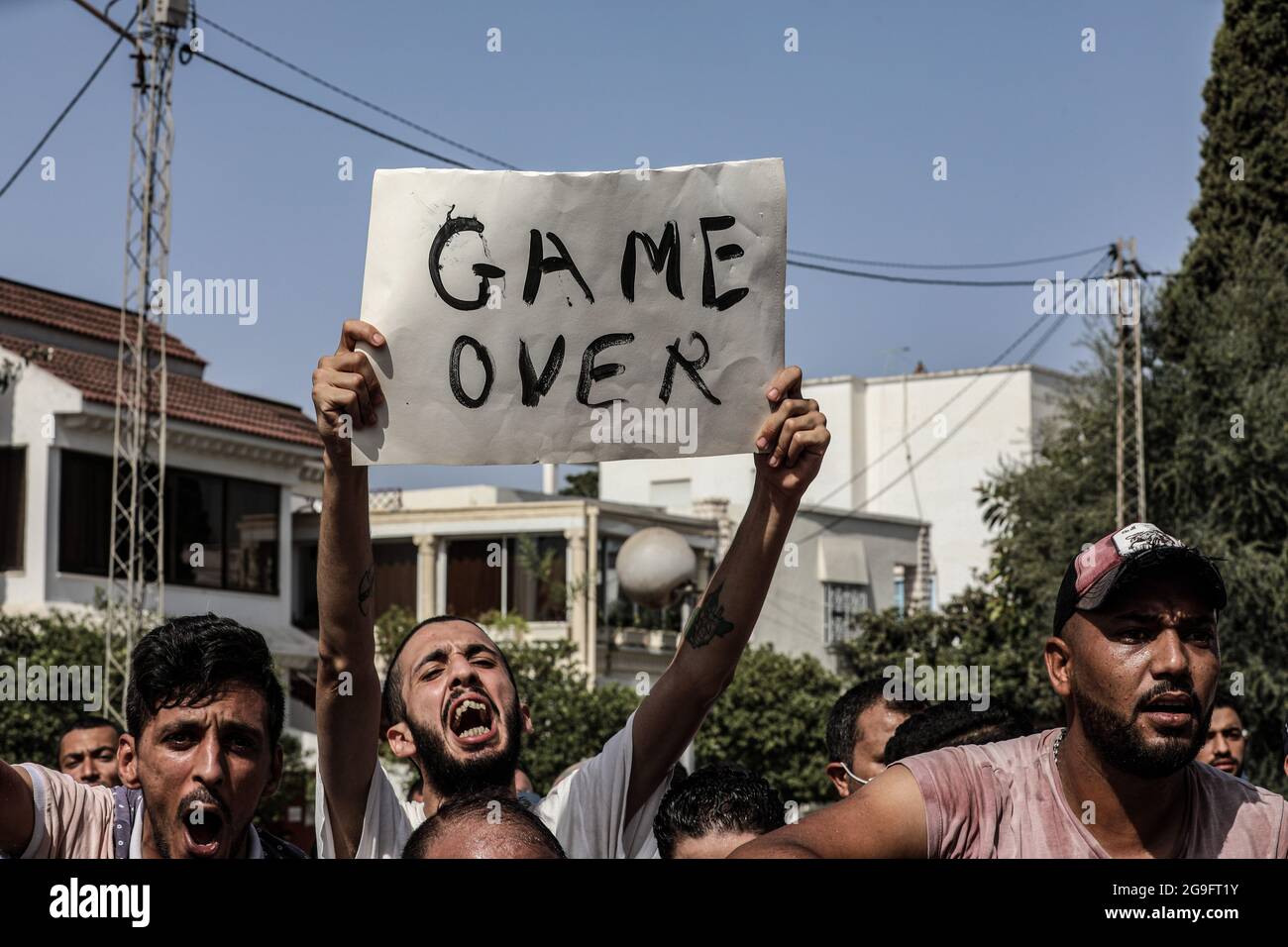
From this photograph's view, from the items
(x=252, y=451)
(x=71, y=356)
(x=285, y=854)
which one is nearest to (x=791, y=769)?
(x=252, y=451)

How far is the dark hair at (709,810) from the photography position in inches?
163

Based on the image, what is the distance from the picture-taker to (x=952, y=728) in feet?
14.9

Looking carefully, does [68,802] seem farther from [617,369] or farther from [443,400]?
[617,369]

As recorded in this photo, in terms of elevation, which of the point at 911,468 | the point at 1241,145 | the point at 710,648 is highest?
the point at 1241,145

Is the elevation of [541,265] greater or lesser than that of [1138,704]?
greater

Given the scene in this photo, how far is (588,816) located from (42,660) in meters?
19.2

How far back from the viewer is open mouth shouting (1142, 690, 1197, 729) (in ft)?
8.51

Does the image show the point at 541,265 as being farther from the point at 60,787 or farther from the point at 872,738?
the point at 872,738

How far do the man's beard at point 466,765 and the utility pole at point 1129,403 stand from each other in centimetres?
1711

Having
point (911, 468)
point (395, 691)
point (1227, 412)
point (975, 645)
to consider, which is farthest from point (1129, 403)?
point (911, 468)

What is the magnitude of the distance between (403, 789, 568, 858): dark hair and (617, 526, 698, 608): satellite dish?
28.2 meters

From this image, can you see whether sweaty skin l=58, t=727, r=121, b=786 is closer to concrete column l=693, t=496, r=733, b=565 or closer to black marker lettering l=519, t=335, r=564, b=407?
black marker lettering l=519, t=335, r=564, b=407

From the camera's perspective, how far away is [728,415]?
3197mm
